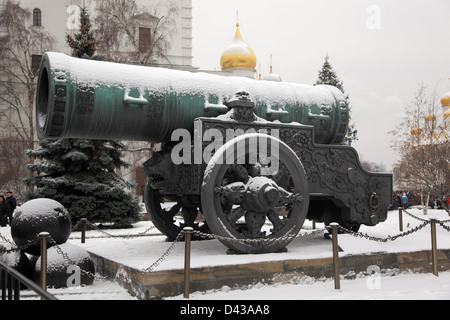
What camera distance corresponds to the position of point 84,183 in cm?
1413

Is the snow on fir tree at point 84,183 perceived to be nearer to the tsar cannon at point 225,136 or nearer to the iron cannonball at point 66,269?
the tsar cannon at point 225,136

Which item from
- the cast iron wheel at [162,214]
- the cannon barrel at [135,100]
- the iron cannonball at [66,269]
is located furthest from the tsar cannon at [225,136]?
the iron cannonball at [66,269]

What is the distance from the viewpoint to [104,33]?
69.2 ft

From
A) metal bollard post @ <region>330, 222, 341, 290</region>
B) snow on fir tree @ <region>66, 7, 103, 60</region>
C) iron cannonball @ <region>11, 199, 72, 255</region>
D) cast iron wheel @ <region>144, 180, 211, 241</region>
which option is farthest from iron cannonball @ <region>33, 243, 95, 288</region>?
snow on fir tree @ <region>66, 7, 103, 60</region>

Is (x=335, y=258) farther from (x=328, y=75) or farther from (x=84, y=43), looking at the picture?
(x=328, y=75)

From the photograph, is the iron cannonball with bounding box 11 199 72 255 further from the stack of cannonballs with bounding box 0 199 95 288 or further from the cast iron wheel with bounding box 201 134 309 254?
the cast iron wheel with bounding box 201 134 309 254

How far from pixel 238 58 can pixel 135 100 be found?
2930 cm

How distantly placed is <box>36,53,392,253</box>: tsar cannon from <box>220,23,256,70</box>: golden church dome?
27.8 meters

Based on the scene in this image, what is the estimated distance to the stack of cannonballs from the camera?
600 centimetres

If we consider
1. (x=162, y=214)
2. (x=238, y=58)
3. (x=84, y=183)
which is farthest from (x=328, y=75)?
(x=162, y=214)

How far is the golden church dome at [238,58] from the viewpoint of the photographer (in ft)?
115
